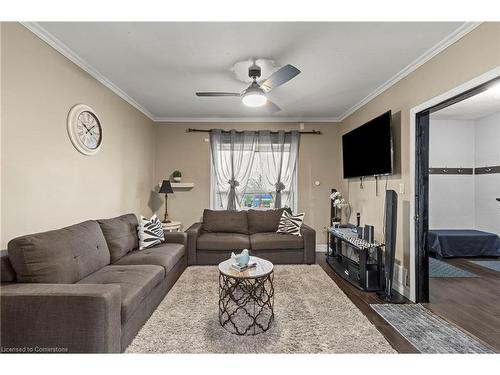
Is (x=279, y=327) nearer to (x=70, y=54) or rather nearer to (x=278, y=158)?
(x=278, y=158)

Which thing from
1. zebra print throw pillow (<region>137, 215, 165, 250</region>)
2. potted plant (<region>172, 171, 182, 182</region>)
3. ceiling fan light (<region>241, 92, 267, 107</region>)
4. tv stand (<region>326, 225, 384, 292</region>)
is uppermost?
ceiling fan light (<region>241, 92, 267, 107</region>)

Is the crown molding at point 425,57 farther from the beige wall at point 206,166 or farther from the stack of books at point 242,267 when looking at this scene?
the stack of books at point 242,267

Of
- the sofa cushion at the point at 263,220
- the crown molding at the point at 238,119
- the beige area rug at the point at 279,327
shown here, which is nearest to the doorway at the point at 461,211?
the beige area rug at the point at 279,327

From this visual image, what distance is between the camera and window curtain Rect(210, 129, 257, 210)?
4.61 m

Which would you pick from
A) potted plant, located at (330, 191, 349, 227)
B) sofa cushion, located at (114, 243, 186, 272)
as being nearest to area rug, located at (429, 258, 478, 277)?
potted plant, located at (330, 191, 349, 227)

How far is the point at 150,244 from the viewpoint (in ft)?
10.2

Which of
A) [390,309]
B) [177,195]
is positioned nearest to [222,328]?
[390,309]

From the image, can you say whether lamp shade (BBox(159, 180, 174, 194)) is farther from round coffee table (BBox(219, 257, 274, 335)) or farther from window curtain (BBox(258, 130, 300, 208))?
round coffee table (BBox(219, 257, 274, 335))

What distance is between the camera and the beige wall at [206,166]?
4719 mm

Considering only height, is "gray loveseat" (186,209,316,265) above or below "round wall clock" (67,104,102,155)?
below

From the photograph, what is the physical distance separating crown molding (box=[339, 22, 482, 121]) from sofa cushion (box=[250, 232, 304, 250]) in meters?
2.41

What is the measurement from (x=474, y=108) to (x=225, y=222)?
4.81 meters

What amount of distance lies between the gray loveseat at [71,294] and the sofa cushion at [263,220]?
1.95 metres

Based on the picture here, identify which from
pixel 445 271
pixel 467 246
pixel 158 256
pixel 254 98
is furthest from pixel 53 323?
pixel 467 246
